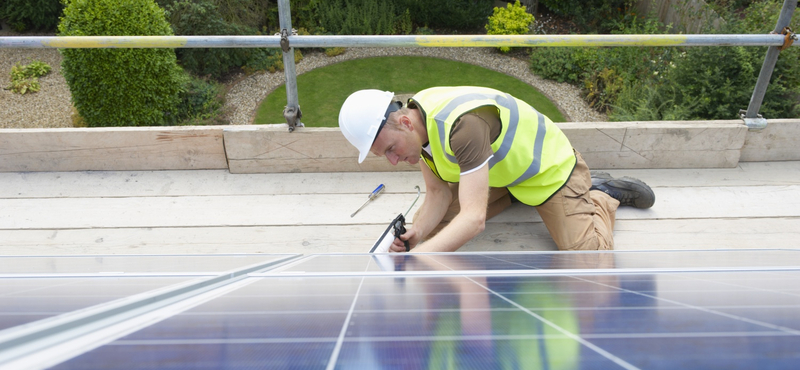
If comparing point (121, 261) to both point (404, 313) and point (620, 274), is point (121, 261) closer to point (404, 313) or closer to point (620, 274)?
point (404, 313)

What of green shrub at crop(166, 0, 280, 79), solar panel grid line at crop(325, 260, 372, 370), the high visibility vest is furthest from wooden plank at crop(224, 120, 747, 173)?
green shrub at crop(166, 0, 280, 79)

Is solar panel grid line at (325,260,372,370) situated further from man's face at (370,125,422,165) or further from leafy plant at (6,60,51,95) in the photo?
leafy plant at (6,60,51,95)

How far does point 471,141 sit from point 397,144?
1.21ft

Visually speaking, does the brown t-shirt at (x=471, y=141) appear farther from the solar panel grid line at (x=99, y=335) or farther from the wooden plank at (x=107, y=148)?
the wooden plank at (x=107, y=148)

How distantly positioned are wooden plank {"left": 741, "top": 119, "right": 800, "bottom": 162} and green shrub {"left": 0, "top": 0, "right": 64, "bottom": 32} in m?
12.8

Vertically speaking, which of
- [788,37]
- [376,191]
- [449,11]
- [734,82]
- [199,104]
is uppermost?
[788,37]

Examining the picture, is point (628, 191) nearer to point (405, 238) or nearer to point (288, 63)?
point (405, 238)

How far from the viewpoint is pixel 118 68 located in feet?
23.0

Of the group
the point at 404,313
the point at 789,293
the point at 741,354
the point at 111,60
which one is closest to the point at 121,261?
the point at 404,313

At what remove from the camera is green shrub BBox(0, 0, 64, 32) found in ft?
34.2

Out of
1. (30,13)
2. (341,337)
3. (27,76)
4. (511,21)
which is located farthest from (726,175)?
(30,13)

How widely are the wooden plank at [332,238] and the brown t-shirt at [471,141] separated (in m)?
0.68

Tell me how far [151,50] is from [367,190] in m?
5.86

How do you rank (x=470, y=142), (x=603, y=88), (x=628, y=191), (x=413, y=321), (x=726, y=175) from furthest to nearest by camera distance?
1. (x=603, y=88)
2. (x=726, y=175)
3. (x=628, y=191)
4. (x=470, y=142)
5. (x=413, y=321)
